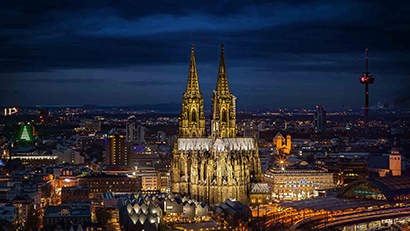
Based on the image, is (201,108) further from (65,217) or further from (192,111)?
(65,217)

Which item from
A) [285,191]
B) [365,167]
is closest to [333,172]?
[365,167]

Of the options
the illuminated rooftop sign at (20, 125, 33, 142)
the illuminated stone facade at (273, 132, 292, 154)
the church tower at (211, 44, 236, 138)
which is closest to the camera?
the church tower at (211, 44, 236, 138)

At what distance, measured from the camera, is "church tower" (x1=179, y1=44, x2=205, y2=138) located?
85438 millimetres

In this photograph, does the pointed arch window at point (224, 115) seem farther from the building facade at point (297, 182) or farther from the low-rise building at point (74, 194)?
the low-rise building at point (74, 194)

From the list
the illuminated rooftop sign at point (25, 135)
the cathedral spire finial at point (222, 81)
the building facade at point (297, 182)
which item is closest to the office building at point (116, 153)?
the building facade at point (297, 182)

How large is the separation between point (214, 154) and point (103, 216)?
14.9 metres

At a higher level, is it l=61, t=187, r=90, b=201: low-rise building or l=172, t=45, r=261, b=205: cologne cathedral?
l=172, t=45, r=261, b=205: cologne cathedral

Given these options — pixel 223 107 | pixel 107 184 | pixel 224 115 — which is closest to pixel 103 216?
pixel 224 115

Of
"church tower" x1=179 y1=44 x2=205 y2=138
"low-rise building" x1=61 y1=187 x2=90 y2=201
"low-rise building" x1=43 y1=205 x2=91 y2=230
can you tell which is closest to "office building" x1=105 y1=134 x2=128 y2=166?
"low-rise building" x1=61 y1=187 x2=90 y2=201

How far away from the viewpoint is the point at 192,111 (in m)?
85.9

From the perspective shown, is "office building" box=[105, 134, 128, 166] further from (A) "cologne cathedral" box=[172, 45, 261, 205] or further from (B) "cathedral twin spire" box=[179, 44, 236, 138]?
(A) "cologne cathedral" box=[172, 45, 261, 205]

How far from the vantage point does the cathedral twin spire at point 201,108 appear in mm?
84500

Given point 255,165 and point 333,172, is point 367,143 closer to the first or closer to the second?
point 333,172

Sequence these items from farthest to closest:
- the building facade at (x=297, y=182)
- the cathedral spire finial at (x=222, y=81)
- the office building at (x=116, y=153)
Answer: the office building at (x=116, y=153) → the building facade at (x=297, y=182) → the cathedral spire finial at (x=222, y=81)
